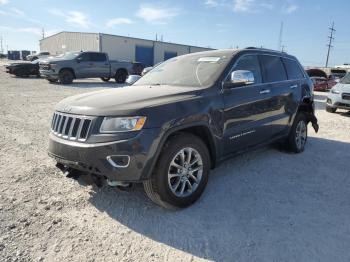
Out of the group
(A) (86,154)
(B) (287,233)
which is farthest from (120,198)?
(B) (287,233)

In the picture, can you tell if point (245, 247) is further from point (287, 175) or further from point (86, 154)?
point (287, 175)

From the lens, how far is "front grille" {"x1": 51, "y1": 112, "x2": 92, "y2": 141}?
3.47m

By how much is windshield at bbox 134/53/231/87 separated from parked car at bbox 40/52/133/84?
604 inches

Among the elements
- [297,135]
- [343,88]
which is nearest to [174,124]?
[297,135]

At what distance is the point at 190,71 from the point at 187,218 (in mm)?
2068

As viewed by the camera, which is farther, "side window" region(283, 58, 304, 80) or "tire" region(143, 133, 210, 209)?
"side window" region(283, 58, 304, 80)

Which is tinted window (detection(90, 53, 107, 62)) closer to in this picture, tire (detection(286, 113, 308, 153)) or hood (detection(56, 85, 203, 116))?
tire (detection(286, 113, 308, 153))

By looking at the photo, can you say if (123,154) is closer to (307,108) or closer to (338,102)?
(307,108)

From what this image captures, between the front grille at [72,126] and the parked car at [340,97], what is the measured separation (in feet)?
34.5

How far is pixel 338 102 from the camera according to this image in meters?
11.8

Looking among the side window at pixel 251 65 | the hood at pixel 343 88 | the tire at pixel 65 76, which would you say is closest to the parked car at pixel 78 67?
the tire at pixel 65 76

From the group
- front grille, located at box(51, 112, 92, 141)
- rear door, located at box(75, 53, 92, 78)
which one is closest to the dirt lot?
front grille, located at box(51, 112, 92, 141)

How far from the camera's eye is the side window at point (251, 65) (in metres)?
4.71

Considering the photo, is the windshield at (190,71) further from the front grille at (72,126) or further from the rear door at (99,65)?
the rear door at (99,65)
